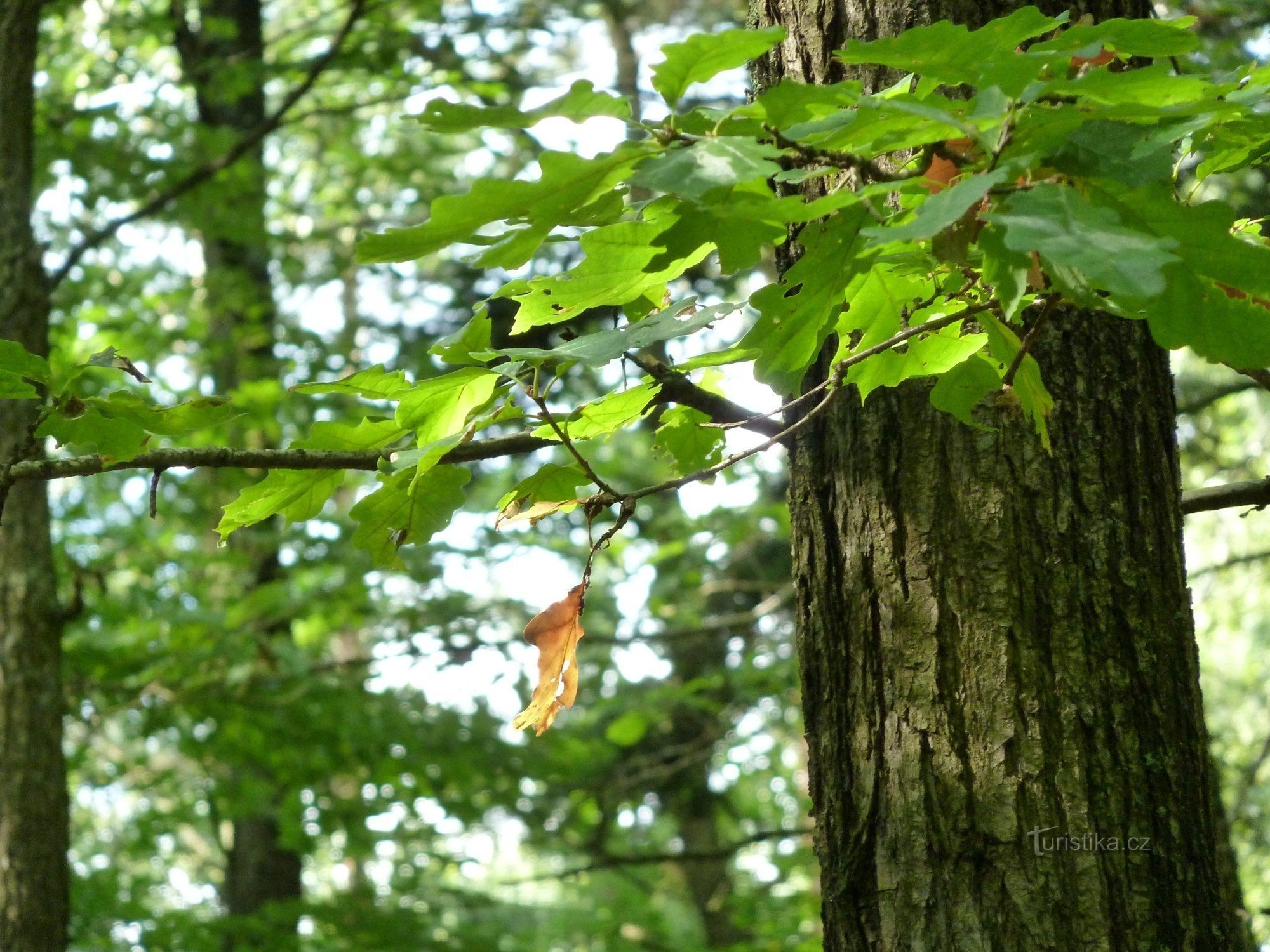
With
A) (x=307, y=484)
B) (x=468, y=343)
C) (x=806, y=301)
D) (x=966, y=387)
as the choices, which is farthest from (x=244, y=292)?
(x=806, y=301)

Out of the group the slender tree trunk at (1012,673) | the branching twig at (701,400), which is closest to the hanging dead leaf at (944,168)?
the branching twig at (701,400)

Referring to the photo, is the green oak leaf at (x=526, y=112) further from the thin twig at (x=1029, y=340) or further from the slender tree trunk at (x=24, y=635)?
the slender tree trunk at (x=24, y=635)

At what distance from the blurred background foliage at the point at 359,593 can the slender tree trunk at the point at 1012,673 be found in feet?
8.35

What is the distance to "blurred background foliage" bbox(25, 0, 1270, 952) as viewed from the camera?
17.5 feet

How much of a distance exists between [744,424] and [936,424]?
0.25m

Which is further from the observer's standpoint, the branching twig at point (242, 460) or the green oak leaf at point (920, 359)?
the branching twig at point (242, 460)

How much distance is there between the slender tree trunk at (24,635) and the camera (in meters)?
3.75

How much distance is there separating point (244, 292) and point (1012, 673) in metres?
7.20

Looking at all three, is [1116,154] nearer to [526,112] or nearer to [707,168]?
[707,168]

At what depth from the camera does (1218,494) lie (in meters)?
1.68

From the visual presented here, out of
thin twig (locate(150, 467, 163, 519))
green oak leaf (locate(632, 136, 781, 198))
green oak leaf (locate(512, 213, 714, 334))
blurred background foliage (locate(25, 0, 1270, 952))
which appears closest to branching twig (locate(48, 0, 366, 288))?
blurred background foliage (locate(25, 0, 1270, 952))

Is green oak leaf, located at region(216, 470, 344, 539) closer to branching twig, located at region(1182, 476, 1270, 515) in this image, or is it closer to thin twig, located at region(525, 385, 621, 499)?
thin twig, located at region(525, 385, 621, 499)

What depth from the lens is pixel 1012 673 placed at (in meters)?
1.33

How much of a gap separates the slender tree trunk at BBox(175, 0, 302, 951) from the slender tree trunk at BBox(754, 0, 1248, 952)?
4.77 meters
